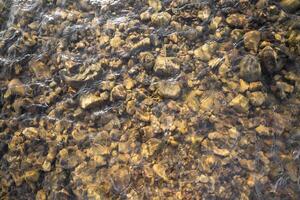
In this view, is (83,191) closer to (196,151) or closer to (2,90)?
(196,151)

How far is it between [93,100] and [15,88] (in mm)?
747

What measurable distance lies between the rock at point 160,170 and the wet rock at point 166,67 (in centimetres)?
76

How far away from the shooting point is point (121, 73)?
2.86m

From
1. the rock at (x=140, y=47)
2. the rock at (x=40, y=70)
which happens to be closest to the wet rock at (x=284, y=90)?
the rock at (x=140, y=47)

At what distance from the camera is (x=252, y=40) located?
2748mm

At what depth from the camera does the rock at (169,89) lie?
2.70 m

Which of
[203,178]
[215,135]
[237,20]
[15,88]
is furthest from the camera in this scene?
[15,88]

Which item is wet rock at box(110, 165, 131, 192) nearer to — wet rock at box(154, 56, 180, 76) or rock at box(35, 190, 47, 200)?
rock at box(35, 190, 47, 200)

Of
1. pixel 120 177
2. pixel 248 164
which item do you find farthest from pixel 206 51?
pixel 120 177

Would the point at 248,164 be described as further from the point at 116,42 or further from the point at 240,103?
the point at 116,42

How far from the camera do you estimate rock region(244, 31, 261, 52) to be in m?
2.74

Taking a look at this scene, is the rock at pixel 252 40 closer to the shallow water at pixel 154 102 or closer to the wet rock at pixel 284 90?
the shallow water at pixel 154 102

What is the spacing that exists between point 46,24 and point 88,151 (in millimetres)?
1328

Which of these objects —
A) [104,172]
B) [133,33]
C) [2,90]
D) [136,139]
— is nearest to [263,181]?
[136,139]
